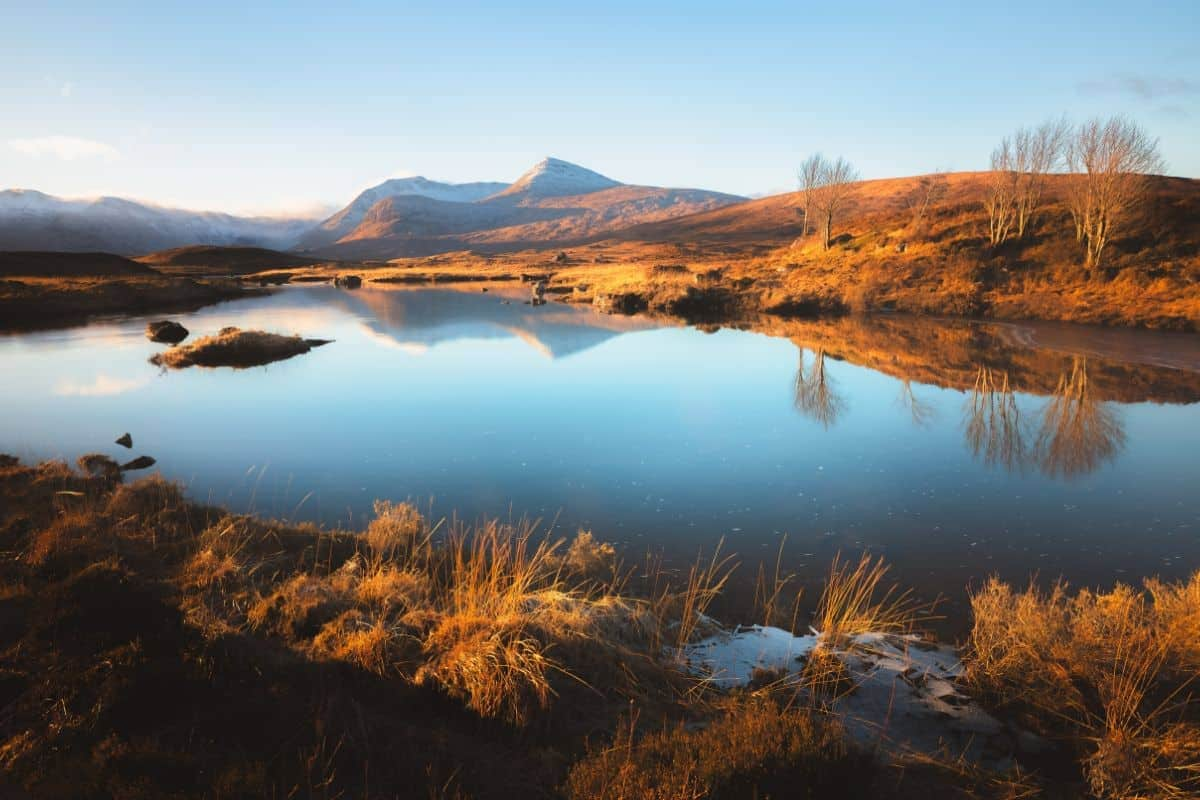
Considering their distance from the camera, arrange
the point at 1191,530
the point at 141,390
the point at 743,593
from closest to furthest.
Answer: the point at 743,593 < the point at 1191,530 < the point at 141,390

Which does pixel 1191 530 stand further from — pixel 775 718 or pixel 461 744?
pixel 461 744

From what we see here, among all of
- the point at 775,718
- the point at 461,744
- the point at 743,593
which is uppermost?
the point at 775,718

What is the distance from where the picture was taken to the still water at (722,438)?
859 cm

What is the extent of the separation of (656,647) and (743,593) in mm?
1984

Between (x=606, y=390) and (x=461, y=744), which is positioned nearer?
(x=461, y=744)

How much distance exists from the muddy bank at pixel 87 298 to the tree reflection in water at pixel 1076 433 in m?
41.7

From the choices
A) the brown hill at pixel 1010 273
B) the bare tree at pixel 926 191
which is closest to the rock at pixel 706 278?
the brown hill at pixel 1010 273

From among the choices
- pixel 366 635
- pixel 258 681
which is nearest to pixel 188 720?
pixel 258 681

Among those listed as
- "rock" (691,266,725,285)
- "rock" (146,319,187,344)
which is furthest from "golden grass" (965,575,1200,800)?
"rock" (691,266,725,285)

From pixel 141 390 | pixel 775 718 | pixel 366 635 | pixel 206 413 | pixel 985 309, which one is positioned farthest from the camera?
pixel 985 309

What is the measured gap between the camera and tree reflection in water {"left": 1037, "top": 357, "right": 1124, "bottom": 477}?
11.2 metres

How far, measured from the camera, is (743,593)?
7.10 m

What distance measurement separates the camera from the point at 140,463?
1118 cm

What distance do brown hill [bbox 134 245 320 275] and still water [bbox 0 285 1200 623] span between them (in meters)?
77.4
